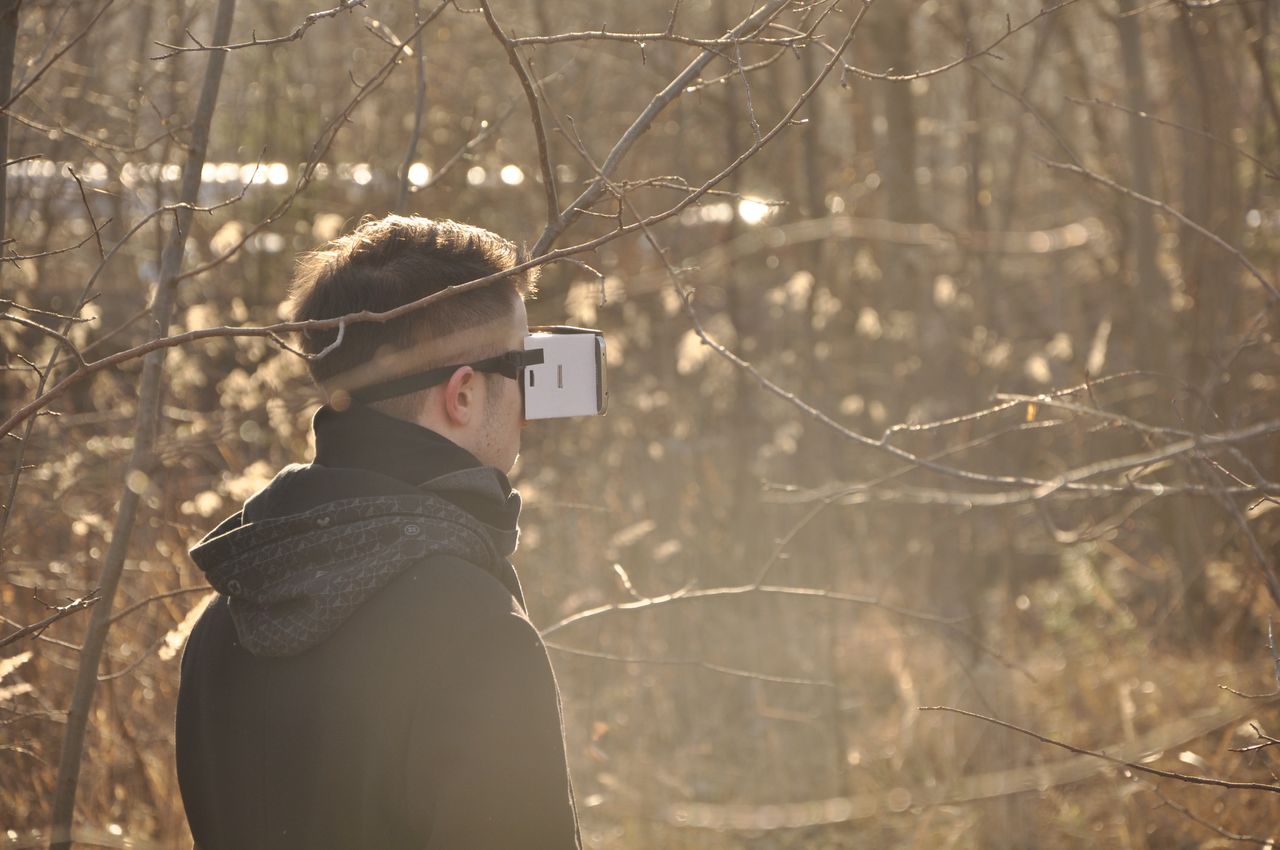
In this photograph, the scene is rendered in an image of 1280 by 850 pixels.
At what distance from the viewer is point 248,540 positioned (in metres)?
1.72

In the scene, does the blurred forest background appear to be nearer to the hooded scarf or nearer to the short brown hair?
the short brown hair

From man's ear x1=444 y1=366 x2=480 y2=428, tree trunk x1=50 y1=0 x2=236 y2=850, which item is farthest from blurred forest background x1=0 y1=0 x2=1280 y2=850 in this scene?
man's ear x1=444 y1=366 x2=480 y2=428

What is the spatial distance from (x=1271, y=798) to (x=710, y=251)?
3985mm

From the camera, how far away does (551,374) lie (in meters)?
2.03

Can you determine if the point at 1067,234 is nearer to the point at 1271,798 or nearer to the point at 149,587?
Answer: the point at 1271,798

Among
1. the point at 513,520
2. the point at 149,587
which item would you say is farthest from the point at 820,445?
the point at 513,520

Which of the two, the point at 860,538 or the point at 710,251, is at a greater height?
the point at 710,251

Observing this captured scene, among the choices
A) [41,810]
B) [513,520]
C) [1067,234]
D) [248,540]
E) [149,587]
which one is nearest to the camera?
[248,540]

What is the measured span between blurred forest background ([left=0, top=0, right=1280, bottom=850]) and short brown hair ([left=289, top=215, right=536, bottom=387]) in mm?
2176

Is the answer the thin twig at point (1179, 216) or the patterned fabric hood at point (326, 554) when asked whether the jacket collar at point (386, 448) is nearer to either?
the patterned fabric hood at point (326, 554)

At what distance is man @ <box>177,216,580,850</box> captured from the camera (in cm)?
156

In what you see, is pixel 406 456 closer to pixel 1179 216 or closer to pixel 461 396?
pixel 461 396

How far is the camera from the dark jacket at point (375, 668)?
155cm

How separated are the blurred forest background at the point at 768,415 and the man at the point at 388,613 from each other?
2.24m
